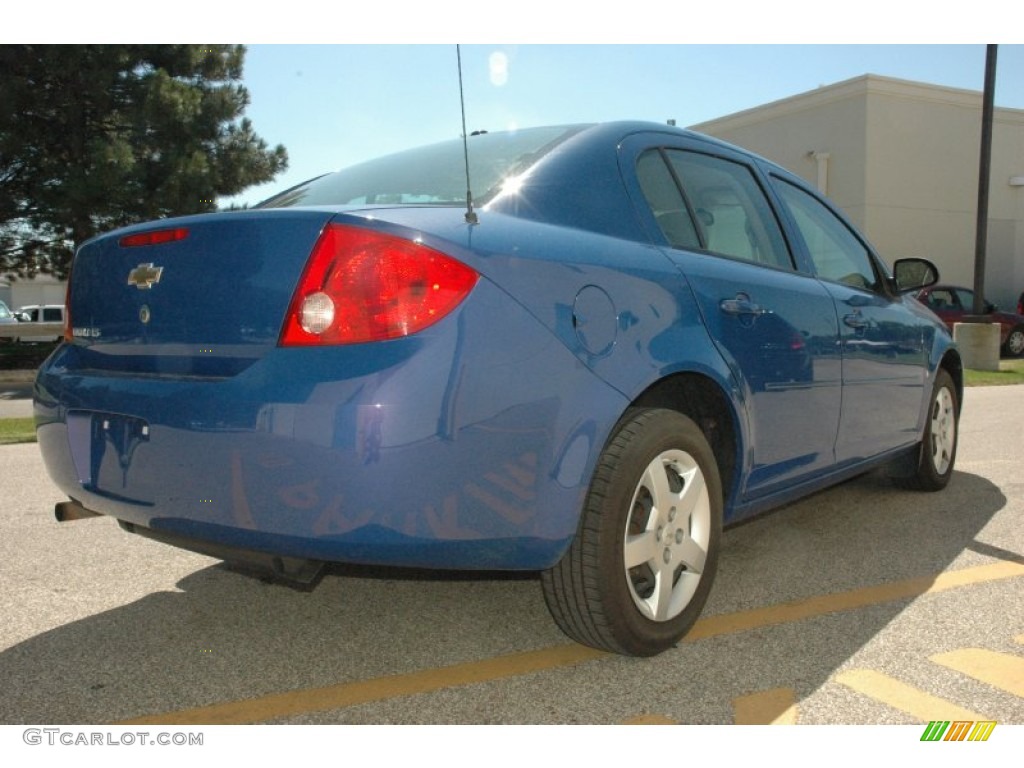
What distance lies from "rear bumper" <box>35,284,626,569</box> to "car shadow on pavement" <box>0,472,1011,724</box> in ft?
1.35

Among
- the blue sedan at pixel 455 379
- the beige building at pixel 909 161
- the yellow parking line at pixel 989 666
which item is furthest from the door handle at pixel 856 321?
the beige building at pixel 909 161

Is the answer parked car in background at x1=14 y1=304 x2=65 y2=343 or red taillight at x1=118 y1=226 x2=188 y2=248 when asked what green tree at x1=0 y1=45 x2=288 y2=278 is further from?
red taillight at x1=118 y1=226 x2=188 y2=248

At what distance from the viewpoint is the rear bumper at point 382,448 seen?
1979 millimetres

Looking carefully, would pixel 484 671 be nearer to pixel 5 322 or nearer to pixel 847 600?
pixel 847 600

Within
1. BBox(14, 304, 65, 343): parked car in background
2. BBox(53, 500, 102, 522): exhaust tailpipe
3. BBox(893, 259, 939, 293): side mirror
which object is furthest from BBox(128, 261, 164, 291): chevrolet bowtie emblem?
BBox(14, 304, 65, 343): parked car in background

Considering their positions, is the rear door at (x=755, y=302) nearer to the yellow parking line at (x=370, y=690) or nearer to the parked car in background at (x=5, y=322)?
the yellow parking line at (x=370, y=690)

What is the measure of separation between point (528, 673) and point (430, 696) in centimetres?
29

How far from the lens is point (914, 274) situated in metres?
4.61

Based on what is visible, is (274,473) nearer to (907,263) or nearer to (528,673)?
(528,673)

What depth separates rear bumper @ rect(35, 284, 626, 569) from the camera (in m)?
1.98

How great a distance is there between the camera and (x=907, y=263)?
4.65 metres

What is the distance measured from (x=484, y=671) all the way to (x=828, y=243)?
256 cm
